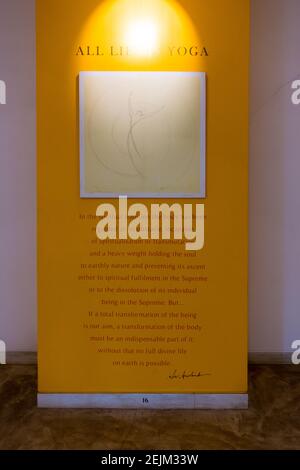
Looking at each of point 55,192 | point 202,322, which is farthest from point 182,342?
point 55,192

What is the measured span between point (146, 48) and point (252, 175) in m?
1.41

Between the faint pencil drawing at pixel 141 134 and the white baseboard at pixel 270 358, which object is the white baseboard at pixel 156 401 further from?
the faint pencil drawing at pixel 141 134

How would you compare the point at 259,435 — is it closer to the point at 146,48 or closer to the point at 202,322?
the point at 202,322

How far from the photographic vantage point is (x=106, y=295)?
9.07 feet

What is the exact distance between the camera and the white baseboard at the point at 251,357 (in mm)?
3615

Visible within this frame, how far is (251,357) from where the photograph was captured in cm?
363

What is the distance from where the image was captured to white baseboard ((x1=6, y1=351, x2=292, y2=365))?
3615mm
